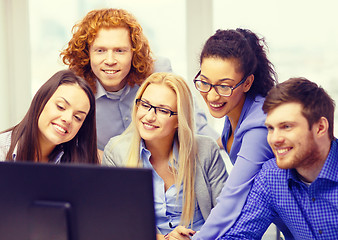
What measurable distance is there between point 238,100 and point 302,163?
42 cm

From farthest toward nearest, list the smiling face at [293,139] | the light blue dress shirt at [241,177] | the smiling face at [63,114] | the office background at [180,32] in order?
1. the office background at [180,32]
2. the smiling face at [63,114]
3. the light blue dress shirt at [241,177]
4. the smiling face at [293,139]

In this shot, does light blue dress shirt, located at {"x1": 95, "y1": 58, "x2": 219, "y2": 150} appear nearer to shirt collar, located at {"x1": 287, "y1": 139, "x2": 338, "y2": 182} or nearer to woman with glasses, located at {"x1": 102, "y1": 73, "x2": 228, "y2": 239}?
woman with glasses, located at {"x1": 102, "y1": 73, "x2": 228, "y2": 239}

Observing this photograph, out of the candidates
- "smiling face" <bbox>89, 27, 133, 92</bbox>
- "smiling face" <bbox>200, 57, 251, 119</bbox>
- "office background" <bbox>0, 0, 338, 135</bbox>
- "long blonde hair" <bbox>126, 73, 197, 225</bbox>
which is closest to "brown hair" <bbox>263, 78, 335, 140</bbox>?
"smiling face" <bbox>200, 57, 251, 119</bbox>

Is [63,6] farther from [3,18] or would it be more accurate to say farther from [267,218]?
[267,218]

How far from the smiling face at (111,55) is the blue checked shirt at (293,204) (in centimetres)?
100

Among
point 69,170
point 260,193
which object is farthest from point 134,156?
point 69,170

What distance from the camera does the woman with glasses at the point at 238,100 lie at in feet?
5.35

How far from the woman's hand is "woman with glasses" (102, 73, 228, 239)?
2.1 inches

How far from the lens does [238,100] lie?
5.96 feet

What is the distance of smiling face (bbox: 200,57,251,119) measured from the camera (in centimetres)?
174

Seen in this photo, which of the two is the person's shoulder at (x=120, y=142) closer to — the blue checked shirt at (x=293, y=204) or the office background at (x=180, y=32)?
the blue checked shirt at (x=293, y=204)

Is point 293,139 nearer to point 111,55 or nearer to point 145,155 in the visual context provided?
point 145,155

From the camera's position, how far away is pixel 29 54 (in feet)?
12.0

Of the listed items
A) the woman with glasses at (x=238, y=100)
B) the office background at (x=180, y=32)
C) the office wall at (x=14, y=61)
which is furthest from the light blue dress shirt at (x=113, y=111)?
the office wall at (x=14, y=61)
